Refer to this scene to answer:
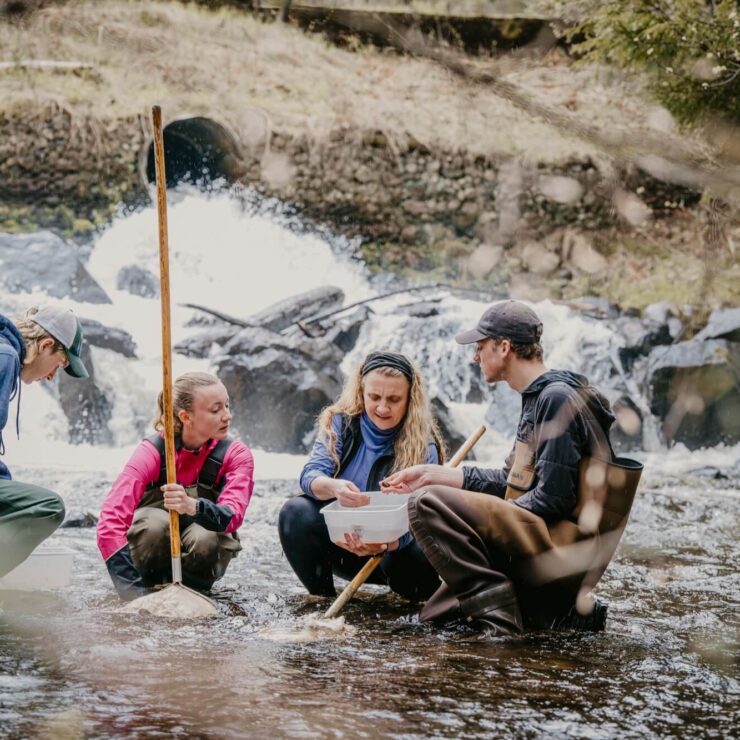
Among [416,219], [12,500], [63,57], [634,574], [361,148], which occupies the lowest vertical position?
[634,574]

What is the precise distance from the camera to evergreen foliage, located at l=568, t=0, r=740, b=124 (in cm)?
1109

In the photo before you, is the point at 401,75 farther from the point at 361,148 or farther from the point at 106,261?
the point at 106,261

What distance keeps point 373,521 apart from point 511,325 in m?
0.83

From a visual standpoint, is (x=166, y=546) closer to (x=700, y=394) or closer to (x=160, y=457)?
(x=160, y=457)

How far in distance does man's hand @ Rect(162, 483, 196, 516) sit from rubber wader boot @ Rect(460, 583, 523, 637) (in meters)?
1.09

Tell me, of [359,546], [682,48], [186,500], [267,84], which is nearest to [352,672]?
[359,546]

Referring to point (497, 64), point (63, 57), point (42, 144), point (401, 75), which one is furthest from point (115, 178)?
point (497, 64)

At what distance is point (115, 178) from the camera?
13.5m

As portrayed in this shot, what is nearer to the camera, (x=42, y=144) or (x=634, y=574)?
(x=634, y=574)

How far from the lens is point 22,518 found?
3350 millimetres

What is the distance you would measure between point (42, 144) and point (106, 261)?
2.25m

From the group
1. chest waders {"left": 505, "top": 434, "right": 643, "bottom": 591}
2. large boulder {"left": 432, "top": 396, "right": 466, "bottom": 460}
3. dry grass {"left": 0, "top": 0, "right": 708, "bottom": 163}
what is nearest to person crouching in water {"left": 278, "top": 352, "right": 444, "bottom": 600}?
chest waders {"left": 505, "top": 434, "right": 643, "bottom": 591}

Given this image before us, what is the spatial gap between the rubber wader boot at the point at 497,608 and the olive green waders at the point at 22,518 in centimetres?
159

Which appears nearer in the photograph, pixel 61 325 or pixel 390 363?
pixel 61 325
